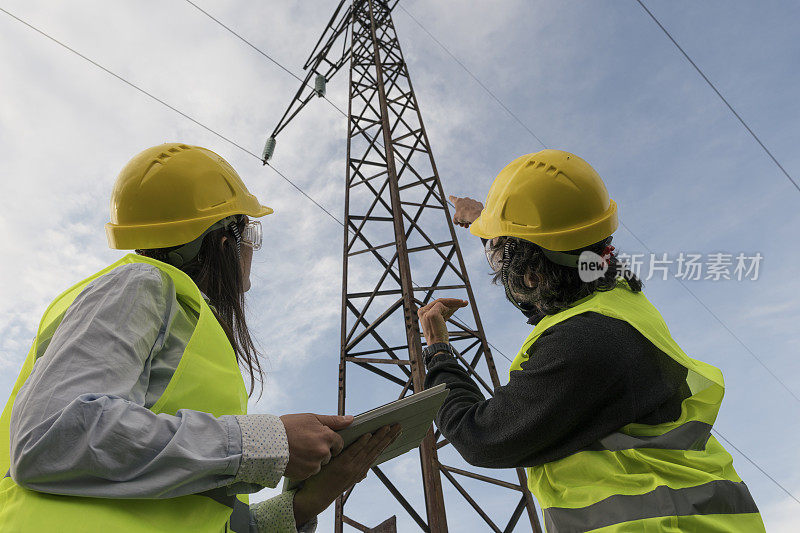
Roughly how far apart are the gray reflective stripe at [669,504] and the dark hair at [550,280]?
68cm

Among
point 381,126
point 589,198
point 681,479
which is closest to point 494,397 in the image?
point 681,479

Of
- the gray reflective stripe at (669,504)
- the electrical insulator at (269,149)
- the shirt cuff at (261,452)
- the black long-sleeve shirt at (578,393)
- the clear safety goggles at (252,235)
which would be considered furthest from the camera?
the electrical insulator at (269,149)

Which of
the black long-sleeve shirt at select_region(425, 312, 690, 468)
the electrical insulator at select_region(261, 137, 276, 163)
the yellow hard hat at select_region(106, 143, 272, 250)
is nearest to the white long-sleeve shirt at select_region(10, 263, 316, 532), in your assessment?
the yellow hard hat at select_region(106, 143, 272, 250)

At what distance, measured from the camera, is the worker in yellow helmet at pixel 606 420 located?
1.50 metres

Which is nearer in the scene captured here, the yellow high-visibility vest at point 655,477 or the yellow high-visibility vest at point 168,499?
→ the yellow high-visibility vest at point 168,499

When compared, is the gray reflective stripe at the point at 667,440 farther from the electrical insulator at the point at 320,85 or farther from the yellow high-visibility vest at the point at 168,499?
the electrical insulator at the point at 320,85

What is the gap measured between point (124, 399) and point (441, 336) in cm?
143

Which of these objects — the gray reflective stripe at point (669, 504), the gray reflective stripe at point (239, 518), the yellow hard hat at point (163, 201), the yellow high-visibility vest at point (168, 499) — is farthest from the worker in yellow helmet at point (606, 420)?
the yellow hard hat at point (163, 201)

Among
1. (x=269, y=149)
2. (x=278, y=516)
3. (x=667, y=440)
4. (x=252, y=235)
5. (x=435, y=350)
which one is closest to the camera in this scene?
(x=667, y=440)

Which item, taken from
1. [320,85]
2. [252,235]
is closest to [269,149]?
[320,85]

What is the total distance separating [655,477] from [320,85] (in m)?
10.3

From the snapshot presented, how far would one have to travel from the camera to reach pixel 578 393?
1.60 metres

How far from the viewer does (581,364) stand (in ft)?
5.27

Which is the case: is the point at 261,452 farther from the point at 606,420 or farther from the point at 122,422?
the point at 606,420
